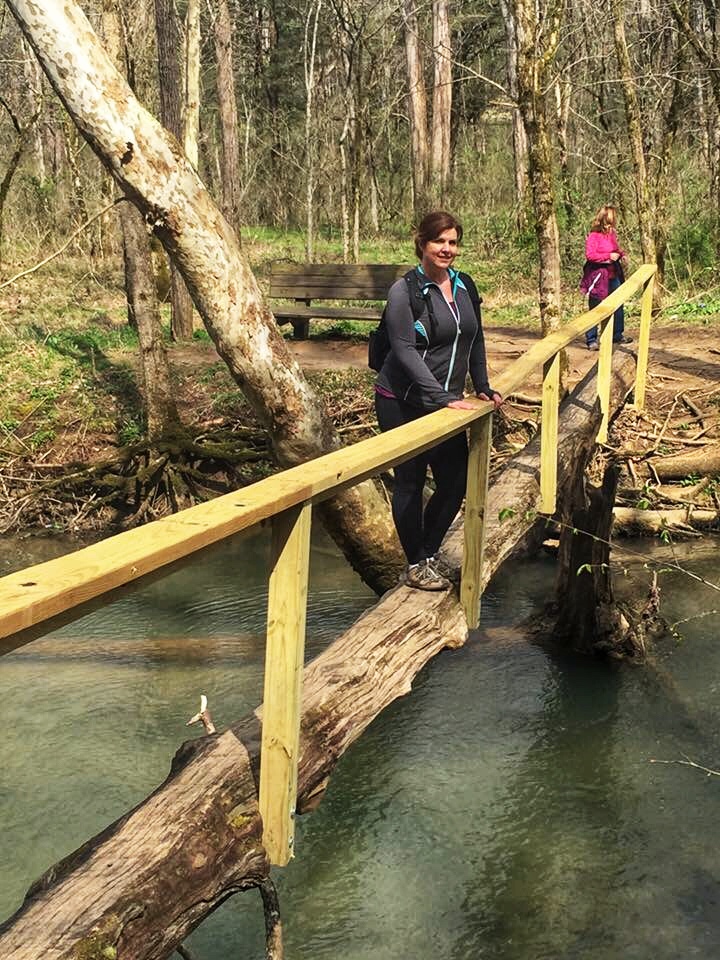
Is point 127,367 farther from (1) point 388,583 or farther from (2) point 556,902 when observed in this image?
(2) point 556,902

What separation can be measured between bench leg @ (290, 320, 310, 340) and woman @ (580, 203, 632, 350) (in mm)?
4252

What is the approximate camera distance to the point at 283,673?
2.90 m

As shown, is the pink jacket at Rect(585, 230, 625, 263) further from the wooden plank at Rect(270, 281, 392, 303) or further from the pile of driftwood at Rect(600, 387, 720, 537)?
the wooden plank at Rect(270, 281, 392, 303)

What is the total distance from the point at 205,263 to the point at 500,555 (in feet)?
9.27

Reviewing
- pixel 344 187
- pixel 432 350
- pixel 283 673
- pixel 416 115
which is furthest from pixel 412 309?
pixel 344 187

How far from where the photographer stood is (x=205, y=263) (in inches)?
272

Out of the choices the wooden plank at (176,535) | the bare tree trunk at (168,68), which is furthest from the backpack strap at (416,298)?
the bare tree trunk at (168,68)

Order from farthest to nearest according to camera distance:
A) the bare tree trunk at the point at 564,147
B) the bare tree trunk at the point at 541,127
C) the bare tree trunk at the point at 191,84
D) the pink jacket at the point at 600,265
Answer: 1. the bare tree trunk at the point at 564,147
2. the bare tree trunk at the point at 191,84
3. the pink jacket at the point at 600,265
4. the bare tree trunk at the point at 541,127

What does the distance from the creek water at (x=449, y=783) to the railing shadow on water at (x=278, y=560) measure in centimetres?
93

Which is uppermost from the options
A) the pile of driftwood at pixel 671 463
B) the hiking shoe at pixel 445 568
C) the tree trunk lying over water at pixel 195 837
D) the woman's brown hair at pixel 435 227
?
the woman's brown hair at pixel 435 227

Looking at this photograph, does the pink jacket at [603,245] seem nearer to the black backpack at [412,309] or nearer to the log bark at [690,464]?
the log bark at [690,464]

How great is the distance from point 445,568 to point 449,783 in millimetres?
1628

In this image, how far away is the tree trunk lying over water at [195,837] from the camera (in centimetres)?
263

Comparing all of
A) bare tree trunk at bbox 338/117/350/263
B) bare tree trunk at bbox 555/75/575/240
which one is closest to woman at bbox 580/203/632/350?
bare tree trunk at bbox 555/75/575/240
